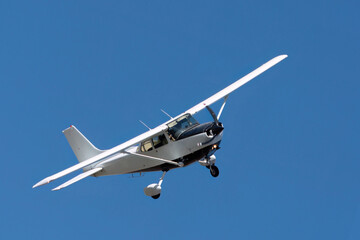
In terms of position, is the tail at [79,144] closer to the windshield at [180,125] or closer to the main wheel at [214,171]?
the windshield at [180,125]

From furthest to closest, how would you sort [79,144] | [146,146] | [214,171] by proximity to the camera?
[79,144] < [214,171] < [146,146]

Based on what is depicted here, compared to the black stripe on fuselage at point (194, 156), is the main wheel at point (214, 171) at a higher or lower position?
lower

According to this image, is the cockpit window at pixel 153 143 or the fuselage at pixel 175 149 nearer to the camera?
the fuselage at pixel 175 149

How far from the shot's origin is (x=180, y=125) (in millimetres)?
42531

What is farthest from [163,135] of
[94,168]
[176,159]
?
[94,168]

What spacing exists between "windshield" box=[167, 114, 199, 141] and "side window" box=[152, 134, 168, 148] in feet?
1.29

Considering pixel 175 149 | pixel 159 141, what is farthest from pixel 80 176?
pixel 175 149

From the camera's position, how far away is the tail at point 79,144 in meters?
46.9

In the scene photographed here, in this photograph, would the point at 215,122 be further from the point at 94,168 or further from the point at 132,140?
the point at 94,168

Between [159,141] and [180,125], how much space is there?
129 cm

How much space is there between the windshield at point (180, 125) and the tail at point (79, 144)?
603 centimetres

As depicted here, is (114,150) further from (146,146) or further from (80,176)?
(80,176)

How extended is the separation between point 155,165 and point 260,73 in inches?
379

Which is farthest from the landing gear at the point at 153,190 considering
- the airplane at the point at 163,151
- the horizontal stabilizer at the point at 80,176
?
the horizontal stabilizer at the point at 80,176
